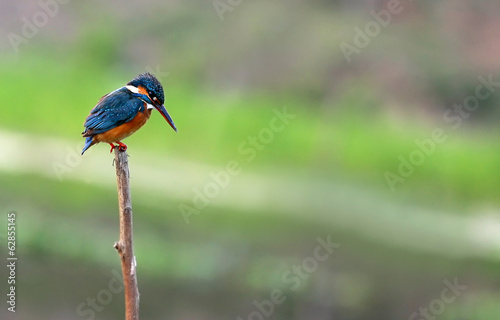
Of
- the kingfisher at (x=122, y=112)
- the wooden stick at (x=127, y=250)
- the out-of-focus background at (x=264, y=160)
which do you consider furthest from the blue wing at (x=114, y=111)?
the out-of-focus background at (x=264, y=160)

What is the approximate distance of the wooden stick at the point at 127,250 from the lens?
2734mm

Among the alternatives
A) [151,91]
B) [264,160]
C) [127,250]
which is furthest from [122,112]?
[264,160]

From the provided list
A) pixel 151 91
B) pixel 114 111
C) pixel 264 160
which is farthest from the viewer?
pixel 264 160

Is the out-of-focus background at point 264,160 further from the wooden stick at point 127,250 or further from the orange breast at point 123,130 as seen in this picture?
the wooden stick at point 127,250

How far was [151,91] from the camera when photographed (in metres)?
3.19

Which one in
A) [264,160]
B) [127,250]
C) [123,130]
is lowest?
[127,250]

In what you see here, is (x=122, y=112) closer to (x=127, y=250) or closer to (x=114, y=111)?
(x=114, y=111)

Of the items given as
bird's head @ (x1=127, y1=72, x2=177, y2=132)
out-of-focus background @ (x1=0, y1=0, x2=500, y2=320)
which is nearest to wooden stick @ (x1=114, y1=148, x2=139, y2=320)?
bird's head @ (x1=127, y1=72, x2=177, y2=132)

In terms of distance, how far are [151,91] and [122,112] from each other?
0.18 metres

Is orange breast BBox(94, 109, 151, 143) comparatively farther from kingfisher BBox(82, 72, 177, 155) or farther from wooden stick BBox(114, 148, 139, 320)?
wooden stick BBox(114, 148, 139, 320)

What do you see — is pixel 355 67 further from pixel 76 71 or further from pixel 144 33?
pixel 76 71

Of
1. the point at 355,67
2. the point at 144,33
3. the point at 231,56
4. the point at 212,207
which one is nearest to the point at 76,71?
the point at 144,33

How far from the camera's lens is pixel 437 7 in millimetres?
11039

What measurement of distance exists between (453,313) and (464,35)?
4.88 metres
